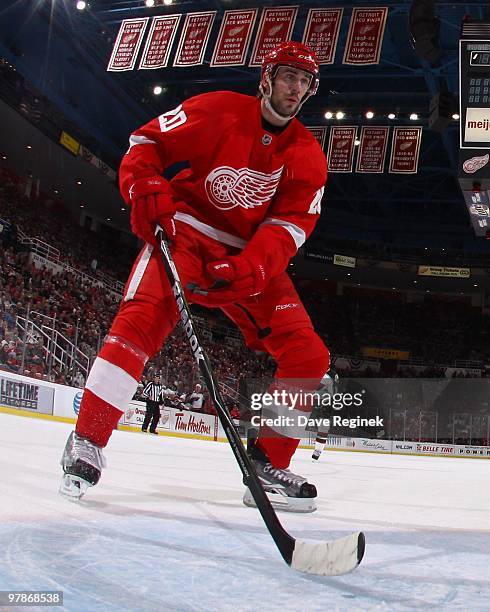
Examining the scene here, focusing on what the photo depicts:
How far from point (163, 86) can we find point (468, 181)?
1200 cm

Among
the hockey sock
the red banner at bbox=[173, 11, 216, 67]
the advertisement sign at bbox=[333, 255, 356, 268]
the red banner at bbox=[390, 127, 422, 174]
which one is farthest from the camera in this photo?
the advertisement sign at bbox=[333, 255, 356, 268]

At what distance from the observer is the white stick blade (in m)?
1.07

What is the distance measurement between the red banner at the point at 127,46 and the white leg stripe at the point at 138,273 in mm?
8359

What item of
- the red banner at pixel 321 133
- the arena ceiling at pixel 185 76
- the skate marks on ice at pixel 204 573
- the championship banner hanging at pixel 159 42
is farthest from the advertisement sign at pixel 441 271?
the skate marks on ice at pixel 204 573

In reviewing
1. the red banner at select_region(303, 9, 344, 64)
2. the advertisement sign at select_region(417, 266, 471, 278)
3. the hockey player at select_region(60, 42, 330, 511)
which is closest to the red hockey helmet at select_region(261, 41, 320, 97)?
the hockey player at select_region(60, 42, 330, 511)

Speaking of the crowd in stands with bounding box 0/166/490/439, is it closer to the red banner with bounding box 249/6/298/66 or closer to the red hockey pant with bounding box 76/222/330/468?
the red banner with bounding box 249/6/298/66

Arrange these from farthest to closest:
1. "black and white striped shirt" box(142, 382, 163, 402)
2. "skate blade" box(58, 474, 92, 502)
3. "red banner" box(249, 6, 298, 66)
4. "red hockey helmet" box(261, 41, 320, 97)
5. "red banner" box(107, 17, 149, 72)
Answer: "black and white striped shirt" box(142, 382, 163, 402), "red banner" box(107, 17, 149, 72), "red banner" box(249, 6, 298, 66), "red hockey helmet" box(261, 41, 320, 97), "skate blade" box(58, 474, 92, 502)

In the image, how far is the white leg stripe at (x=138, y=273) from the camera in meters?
1.99

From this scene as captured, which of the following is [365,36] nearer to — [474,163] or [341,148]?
[341,148]

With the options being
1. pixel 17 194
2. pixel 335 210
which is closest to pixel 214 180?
pixel 17 194

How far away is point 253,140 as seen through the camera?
2260mm

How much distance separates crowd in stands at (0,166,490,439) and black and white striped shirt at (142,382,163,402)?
1.30ft

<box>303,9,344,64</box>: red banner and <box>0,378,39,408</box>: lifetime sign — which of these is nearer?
<box>0,378,39,408</box>: lifetime sign

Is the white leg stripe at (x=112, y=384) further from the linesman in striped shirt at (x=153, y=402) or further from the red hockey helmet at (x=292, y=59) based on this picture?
the linesman in striped shirt at (x=153, y=402)
